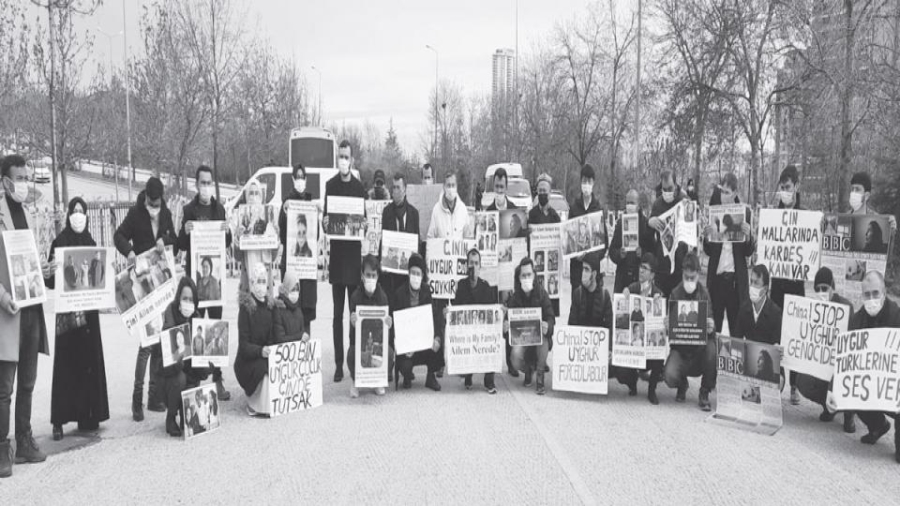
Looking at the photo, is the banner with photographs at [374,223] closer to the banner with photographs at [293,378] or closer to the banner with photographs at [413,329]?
the banner with photographs at [413,329]

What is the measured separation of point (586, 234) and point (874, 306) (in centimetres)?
316

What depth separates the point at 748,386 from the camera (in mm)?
7328

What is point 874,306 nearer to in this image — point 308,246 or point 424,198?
point 308,246

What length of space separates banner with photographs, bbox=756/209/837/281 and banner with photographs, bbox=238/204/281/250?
5.48 metres

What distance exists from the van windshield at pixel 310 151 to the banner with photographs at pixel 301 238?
19.1 meters

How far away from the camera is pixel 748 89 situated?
23.1m

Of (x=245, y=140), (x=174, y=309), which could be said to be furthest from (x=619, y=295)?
(x=245, y=140)

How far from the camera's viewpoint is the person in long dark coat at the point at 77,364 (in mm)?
6590

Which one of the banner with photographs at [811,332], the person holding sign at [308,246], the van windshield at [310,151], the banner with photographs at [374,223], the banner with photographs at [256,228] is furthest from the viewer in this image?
the van windshield at [310,151]

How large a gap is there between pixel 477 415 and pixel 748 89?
19299mm

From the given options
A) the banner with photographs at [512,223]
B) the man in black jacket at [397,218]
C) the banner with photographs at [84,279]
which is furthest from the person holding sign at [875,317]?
the banner with photographs at [84,279]

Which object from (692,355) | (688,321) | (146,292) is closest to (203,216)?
(146,292)

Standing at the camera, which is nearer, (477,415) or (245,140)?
(477,415)

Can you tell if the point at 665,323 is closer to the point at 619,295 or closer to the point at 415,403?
the point at 619,295
